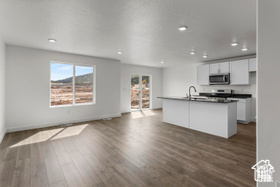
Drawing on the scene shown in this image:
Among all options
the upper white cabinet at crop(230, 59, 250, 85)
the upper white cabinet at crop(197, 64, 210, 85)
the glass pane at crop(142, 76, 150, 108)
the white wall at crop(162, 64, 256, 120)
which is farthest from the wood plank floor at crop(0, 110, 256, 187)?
the glass pane at crop(142, 76, 150, 108)

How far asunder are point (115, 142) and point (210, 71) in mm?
5029

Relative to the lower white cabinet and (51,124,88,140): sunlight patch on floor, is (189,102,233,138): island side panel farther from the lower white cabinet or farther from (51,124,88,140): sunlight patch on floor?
(51,124,88,140): sunlight patch on floor

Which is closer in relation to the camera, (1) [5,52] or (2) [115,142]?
(2) [115,142]

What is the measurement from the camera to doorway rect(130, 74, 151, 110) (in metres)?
7.86

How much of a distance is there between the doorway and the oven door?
3.48 m

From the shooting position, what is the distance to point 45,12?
231cm

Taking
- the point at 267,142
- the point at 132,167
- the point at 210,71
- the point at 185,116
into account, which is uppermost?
the point at 210,71

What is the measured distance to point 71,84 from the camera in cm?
541

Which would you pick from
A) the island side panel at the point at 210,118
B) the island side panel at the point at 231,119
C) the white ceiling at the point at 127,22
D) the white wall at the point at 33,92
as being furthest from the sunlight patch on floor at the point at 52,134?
the island side panel at the point at 231,119

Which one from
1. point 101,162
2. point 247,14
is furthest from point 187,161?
point 247,14

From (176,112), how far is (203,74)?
8.92 ft

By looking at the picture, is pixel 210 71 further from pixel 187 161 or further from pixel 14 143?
pixel 14 143

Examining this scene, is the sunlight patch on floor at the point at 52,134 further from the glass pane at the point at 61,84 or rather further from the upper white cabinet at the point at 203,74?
the upper white cabinet at the point at 203,74

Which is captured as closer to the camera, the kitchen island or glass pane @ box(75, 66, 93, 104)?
the kitchen island
